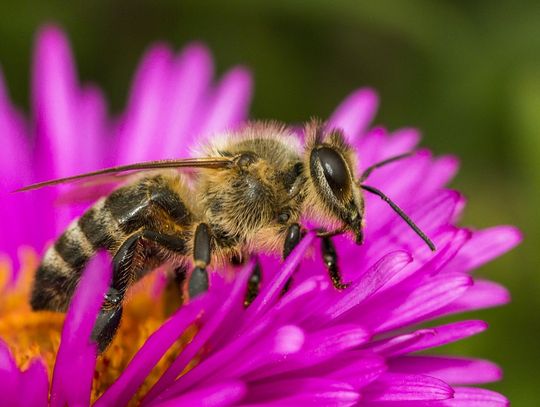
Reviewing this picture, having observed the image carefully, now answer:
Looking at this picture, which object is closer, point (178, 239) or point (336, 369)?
point (336, 369)

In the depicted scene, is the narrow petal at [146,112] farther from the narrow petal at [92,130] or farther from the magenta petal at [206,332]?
the magenta petal at [206,332]

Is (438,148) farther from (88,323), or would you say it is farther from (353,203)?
(88,323)

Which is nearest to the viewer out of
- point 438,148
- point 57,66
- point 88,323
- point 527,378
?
point 88,323

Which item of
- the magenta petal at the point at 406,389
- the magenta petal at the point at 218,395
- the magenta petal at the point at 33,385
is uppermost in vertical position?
the magenta petal at the point at 406,389

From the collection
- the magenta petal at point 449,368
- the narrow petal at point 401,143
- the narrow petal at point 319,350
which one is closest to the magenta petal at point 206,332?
the narrow petal at point 319,350

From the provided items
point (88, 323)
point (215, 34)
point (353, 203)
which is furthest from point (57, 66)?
point (88, 323)

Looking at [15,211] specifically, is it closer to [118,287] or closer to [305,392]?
[118,287]
